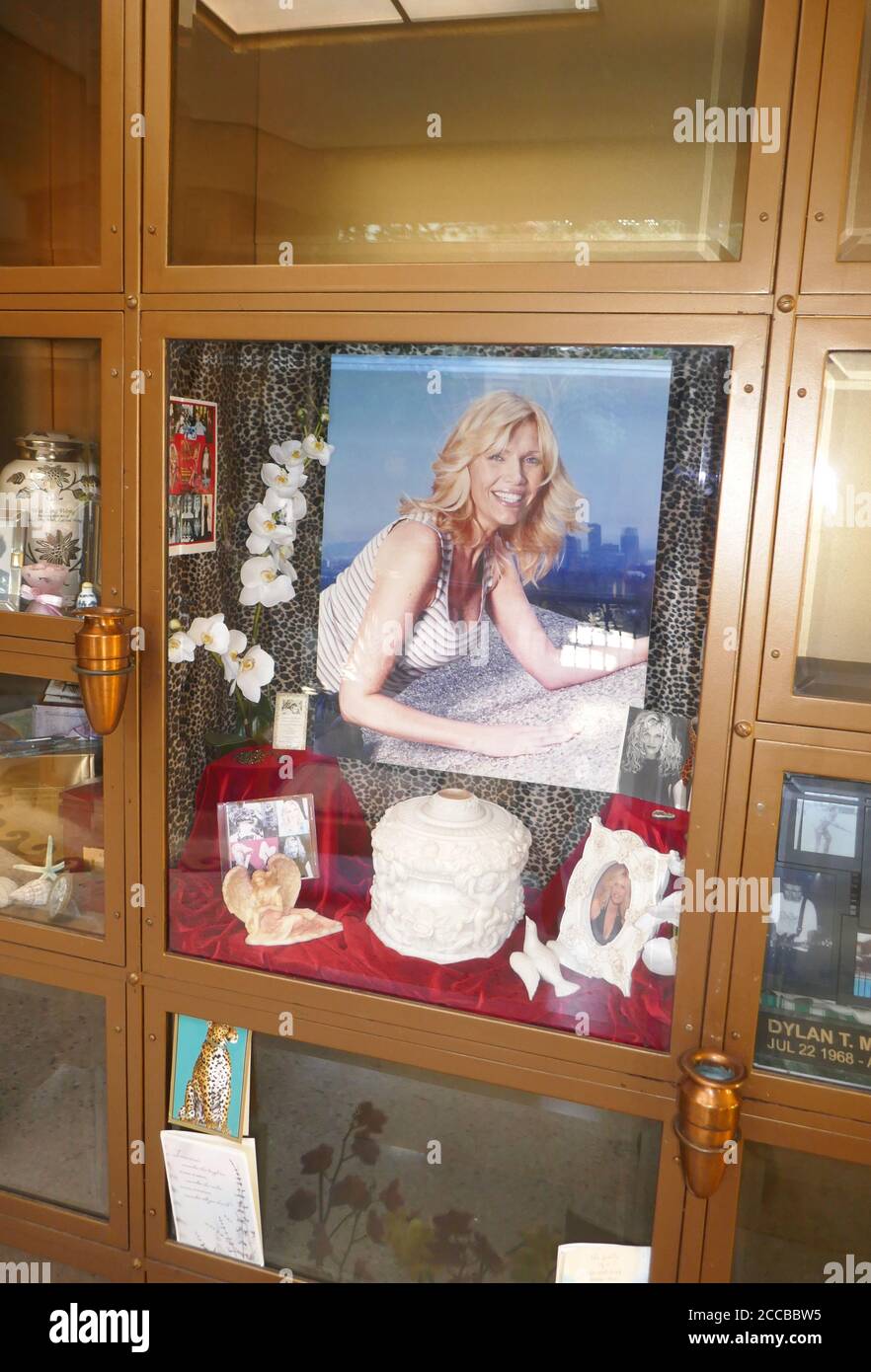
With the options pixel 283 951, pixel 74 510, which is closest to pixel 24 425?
pixel 74 510

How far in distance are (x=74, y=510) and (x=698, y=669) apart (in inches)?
37.9

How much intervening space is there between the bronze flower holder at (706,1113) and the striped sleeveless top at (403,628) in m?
0.62

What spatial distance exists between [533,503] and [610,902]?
1.86 ft

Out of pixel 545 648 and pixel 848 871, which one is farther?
pixel 545 648

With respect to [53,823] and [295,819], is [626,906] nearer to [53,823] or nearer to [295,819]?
[295,819]

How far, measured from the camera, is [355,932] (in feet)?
5.04

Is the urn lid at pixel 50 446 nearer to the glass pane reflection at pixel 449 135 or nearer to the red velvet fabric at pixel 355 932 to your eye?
the glass pane reflection at pixel 449 135

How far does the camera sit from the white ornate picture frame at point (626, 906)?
4.53ft

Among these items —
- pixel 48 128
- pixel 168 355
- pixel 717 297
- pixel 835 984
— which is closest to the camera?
pixel 717 297

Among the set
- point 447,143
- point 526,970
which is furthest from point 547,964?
point 447,143

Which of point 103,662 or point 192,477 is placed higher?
point 192,477

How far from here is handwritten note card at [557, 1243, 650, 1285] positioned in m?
1.40

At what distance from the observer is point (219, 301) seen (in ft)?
4.55

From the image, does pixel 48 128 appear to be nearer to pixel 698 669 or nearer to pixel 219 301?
pixel 219 301
